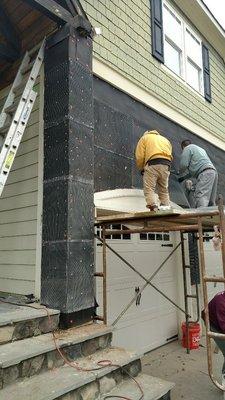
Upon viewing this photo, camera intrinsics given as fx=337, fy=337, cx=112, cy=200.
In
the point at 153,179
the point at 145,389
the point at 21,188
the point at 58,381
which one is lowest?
the point at 145,389

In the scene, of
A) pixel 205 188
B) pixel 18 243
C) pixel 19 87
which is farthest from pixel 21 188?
pixel 205 188

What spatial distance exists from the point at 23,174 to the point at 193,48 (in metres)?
6.08

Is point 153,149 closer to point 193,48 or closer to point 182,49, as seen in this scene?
point 182,49

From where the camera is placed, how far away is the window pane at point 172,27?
24.2 feet

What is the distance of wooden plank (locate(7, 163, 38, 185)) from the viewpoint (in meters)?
4.33

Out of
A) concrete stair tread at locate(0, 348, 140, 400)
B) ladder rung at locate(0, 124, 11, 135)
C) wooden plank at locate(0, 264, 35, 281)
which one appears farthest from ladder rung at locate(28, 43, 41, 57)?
concrete stair tread at locate(0, 348, 140, 400)

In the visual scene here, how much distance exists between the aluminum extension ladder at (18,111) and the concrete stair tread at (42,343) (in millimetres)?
1534

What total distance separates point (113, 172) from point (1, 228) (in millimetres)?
1813

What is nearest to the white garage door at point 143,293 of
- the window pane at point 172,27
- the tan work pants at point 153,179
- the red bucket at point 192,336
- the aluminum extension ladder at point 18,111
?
the red bucket at point 192,336

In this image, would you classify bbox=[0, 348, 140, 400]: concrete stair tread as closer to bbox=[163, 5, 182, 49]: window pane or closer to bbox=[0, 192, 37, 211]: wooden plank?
bbox=[0, 192, 37, 211]: wooden plank

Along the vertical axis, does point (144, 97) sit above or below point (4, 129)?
above

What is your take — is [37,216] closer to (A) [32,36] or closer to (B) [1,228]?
(B) [1,228]

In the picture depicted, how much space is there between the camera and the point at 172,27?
759 cm

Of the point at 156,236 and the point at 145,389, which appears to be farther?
the point at 156,236
